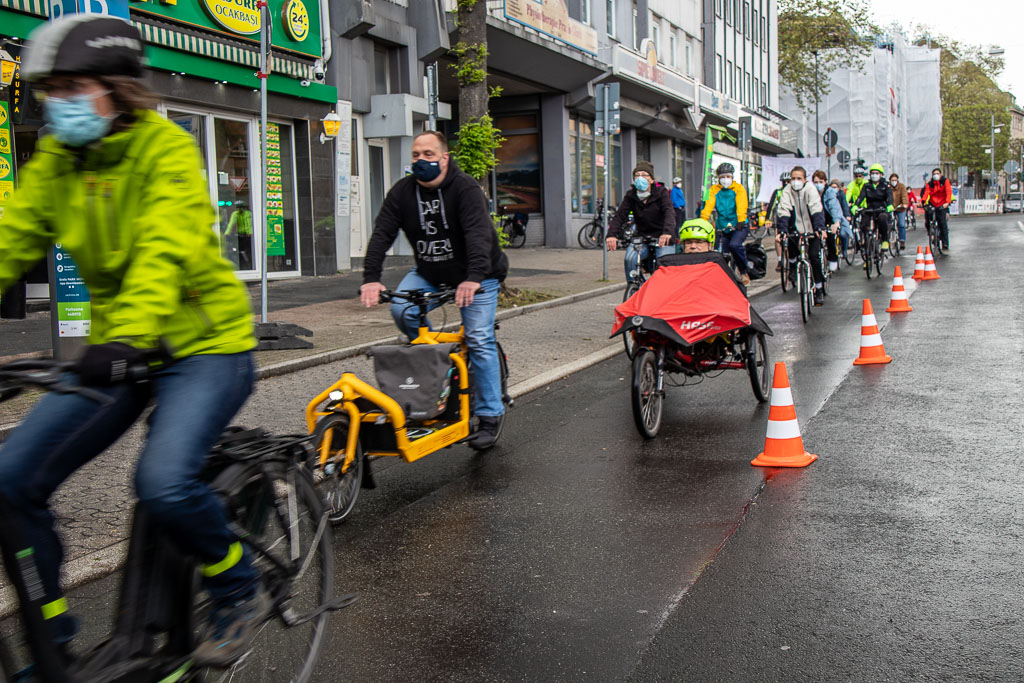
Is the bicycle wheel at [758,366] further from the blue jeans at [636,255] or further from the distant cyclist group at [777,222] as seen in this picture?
the blue jeans at [636,255]

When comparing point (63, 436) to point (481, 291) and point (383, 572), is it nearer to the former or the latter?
point (383, 572)

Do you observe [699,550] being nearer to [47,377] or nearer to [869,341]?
[47,377]

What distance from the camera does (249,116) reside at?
17.8 metres

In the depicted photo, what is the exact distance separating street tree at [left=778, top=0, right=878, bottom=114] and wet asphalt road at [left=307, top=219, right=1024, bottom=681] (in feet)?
157

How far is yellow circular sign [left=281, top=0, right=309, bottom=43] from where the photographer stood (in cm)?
1783

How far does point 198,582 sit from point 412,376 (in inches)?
122

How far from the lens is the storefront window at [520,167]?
102 ft

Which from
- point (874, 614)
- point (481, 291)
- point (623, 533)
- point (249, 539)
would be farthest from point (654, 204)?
point (249, 539)

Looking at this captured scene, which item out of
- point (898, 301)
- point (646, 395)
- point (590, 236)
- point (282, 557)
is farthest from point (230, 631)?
point (590, 236)

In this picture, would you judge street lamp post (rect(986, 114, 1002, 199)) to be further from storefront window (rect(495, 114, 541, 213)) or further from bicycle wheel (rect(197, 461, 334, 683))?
bicycle wheel (rect(197, 461, 334, 683))

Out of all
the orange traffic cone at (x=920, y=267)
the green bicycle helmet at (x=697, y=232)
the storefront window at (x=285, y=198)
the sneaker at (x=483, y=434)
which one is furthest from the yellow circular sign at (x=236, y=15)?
the orange traffic cone at (x=920, y=267)


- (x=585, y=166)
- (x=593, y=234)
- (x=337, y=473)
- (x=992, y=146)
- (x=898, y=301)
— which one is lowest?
(x=337, y=473)

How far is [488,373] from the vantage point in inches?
253

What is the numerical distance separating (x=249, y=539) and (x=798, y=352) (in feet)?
→ 27.2
